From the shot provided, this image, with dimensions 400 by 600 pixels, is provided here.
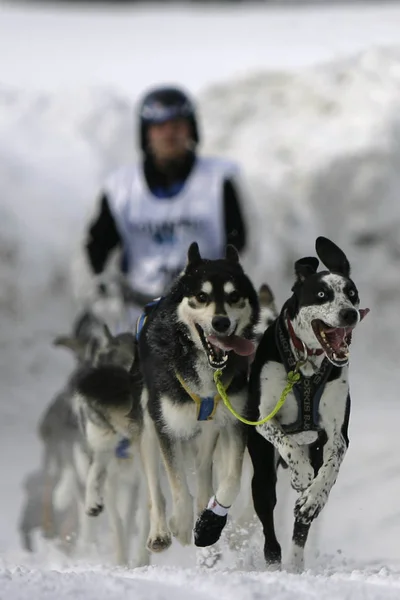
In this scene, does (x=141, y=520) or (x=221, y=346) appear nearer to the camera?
(x=221, y=346)

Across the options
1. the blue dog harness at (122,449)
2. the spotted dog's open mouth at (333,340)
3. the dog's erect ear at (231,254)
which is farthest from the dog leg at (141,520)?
the spotted dog's open mouth at (333,340)

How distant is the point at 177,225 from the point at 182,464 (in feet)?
6.71

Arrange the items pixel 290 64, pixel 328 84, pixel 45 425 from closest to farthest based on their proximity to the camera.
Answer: pixel 45 425 < pixel 328 84 < pixel 290 64

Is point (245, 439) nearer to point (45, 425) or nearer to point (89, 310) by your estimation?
point (89, 310)

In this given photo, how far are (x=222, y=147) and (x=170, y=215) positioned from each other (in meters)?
4.82

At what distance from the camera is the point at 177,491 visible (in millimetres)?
3885

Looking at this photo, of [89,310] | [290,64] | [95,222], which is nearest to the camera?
[89,310]

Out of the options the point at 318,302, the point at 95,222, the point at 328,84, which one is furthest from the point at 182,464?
the point at 328,84

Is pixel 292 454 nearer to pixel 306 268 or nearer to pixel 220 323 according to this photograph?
pixel 220 323

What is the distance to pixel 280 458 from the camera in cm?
380

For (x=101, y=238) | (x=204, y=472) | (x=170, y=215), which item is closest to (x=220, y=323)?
(x=204, y=472)

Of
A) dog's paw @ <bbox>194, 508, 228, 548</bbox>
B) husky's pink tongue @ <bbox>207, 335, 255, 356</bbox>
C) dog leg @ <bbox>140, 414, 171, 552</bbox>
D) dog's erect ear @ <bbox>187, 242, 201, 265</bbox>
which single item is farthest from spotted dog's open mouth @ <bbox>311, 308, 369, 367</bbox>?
dog leg @ <bbox>140, 414, 171, 552</bbox>

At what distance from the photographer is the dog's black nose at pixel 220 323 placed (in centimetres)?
350

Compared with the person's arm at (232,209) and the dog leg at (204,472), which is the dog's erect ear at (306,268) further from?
the person's arm at (232,209)
